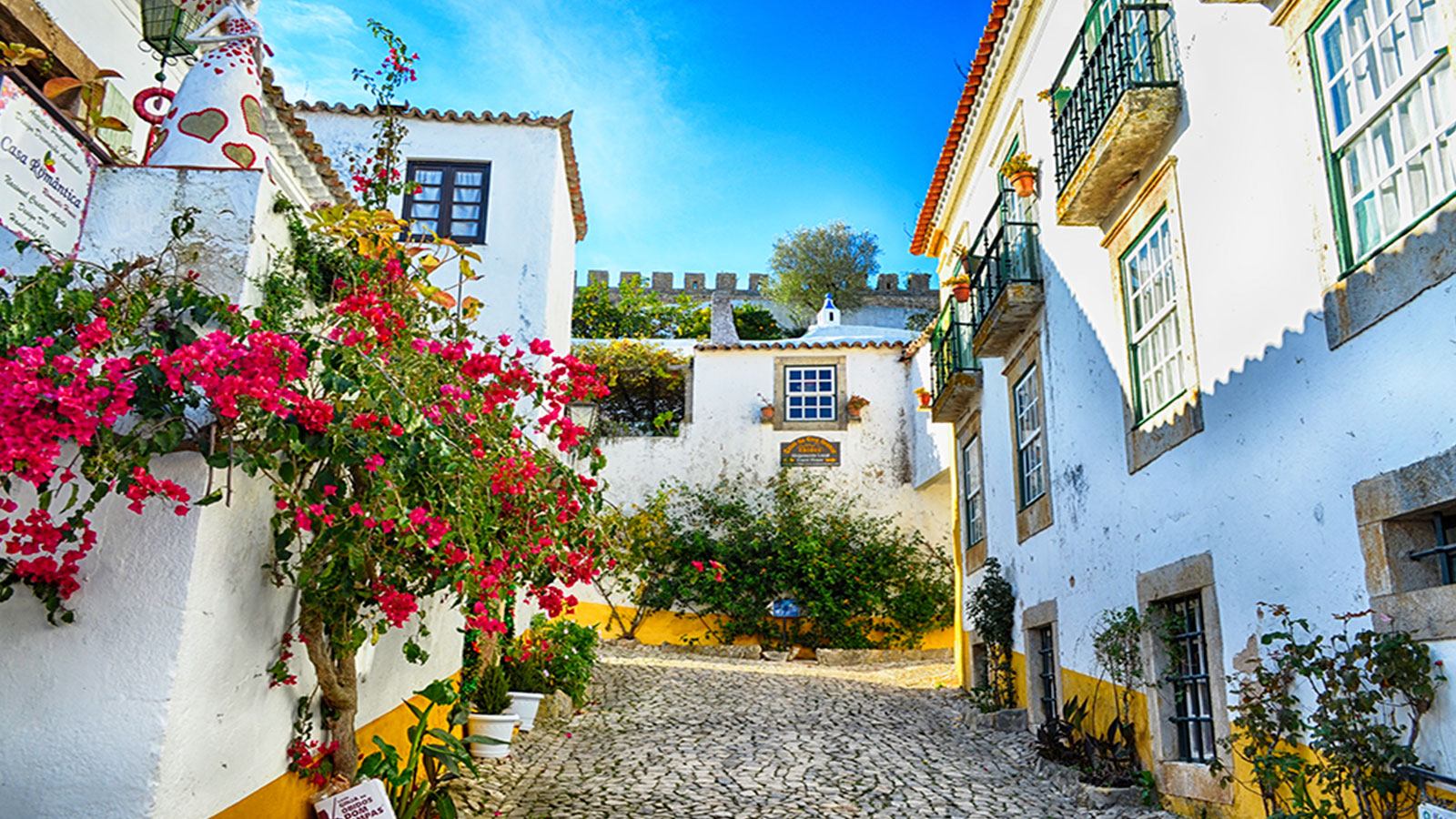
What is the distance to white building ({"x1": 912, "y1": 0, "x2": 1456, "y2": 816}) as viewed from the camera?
379cm

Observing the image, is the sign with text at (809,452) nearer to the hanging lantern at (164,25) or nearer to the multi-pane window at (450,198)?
the multi-pane window at (450,198)

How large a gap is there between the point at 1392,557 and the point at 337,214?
460 cm

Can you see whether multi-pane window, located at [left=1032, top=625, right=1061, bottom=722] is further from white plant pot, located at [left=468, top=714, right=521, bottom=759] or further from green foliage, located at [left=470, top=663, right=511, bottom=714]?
green foliage, located at [left=470, top=663, right=511, bottom=714]

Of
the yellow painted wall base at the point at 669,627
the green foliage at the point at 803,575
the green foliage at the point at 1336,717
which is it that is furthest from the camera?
the yellow painted wall base at the point at 669,627

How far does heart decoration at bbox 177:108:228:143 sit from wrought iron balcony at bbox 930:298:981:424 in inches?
308

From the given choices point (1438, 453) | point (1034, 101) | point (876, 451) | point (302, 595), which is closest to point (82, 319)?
point (302, 595)

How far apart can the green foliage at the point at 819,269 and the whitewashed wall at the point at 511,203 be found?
65.6 feet

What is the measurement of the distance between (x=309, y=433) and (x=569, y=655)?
20.0 feet

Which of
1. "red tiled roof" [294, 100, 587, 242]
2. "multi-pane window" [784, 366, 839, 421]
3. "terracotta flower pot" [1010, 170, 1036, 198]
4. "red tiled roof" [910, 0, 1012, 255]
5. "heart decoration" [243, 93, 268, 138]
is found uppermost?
"red tiled roof" [294, 100, 587, 242]

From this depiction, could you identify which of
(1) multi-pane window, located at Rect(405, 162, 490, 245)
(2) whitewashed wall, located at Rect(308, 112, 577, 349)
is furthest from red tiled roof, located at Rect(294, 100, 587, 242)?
(1) multi-pane window, located at Rect(405, 162, 490, 245)

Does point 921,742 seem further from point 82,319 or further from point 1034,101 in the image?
point 82,319

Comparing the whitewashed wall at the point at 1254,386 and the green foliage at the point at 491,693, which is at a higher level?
the whitewashed wall at the point at 1254,386

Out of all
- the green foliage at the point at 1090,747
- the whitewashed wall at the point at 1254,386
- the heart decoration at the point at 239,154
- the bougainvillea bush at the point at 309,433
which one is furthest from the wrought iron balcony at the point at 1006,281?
the heart decoration at the point at 239,154

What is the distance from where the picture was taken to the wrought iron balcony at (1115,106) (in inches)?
234
